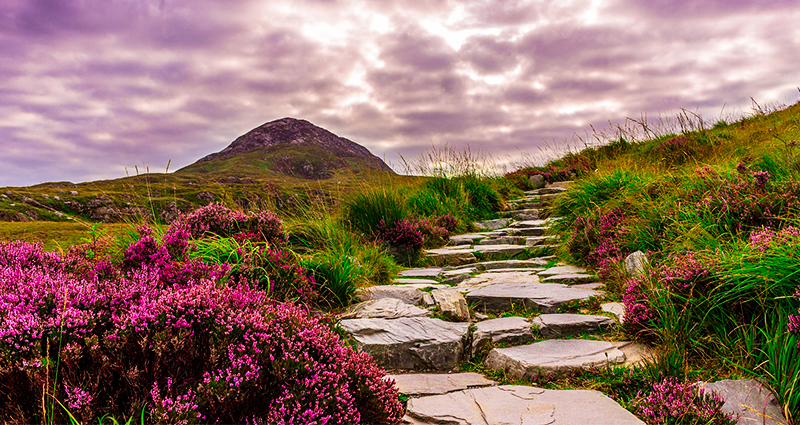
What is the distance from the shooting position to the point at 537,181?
1439cm

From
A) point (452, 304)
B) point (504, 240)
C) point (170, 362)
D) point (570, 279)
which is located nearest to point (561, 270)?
point (570, 279)

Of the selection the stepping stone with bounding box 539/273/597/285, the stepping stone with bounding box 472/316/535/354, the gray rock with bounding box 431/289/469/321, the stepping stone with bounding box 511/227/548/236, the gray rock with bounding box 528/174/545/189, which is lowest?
the stepping stone with bounding box 472/316/535/354

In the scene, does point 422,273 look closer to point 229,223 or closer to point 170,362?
point 229,223

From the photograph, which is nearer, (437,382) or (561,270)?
(437,382)

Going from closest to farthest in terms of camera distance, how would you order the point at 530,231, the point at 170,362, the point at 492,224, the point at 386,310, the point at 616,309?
the point at 170,362
the point at 616,309
the point at 386,310
the point at 530,231
the point at 492,224

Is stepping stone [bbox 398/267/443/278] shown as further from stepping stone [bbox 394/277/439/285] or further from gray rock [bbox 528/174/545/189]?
gray rock [bbox 528/174/545/189]

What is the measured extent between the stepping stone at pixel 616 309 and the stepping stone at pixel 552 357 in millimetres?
438

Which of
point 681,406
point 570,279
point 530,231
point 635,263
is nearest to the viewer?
point 681,406

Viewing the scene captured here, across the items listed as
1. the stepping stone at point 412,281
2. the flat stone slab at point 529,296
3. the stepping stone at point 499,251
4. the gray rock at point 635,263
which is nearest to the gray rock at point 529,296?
the flat stone slab at point 529,296

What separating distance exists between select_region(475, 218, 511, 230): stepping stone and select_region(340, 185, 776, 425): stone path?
386cm

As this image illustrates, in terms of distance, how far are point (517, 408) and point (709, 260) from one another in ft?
7.20

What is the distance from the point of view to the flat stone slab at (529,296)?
4.57 metres

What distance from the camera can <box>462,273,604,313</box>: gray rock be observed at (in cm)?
457

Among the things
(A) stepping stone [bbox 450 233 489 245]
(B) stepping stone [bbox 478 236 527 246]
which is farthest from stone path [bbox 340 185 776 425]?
(A) stepping stone [bbox 450 233 489 245]
